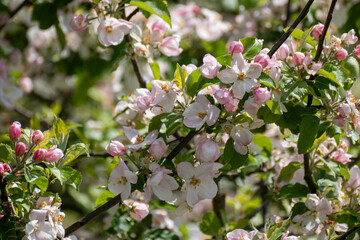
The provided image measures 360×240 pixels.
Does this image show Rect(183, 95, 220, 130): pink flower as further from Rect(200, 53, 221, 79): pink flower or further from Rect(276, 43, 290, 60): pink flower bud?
Rect(276, 43, 290, 60): pink flower bud

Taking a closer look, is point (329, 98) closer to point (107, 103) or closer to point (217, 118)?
point (217, 118)

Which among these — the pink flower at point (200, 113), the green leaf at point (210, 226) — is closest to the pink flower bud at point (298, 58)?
the pink flower at point (200, 113)

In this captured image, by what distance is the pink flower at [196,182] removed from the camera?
148 cm

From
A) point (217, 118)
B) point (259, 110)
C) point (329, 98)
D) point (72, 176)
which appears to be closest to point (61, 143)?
point (72, 176)

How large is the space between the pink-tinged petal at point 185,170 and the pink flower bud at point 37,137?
0.37 metres

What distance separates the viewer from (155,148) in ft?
4.84

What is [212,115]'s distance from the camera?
4.60 feet

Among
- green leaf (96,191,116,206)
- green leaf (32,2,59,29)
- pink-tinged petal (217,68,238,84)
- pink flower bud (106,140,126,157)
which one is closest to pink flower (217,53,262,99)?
pink-tinged petal (217,68,238,84)

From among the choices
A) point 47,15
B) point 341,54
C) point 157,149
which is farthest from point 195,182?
point 47,15

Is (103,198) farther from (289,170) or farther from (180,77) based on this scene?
(289,170)

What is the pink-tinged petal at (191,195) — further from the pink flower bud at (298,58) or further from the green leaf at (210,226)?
the green leaf at (210,226)

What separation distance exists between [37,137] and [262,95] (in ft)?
1.93

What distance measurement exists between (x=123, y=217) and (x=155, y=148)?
2.30ft

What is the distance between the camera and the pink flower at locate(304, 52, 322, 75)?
4.61 feet
